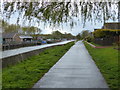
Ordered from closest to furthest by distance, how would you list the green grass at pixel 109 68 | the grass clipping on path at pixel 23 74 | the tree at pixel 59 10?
the tree at pixel 59 10 → the grass clipping on path at pixel 23 74 → the green grass at pixel 109 68

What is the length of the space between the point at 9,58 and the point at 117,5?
7234 millimetres

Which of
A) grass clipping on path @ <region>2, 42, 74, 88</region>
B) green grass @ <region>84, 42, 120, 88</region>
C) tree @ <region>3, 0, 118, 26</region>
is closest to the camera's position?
tree @ <region>3, 0, 118, 26</region>

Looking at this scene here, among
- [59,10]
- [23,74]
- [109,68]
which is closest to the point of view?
[59,10]

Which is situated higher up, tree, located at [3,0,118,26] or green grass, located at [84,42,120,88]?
tree, located at [3,0,118,26]

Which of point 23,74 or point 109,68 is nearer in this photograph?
point 23,74

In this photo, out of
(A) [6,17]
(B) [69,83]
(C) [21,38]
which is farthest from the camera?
(C) [21,38]

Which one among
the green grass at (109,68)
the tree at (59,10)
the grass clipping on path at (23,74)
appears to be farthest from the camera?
the green grass at (109,68)

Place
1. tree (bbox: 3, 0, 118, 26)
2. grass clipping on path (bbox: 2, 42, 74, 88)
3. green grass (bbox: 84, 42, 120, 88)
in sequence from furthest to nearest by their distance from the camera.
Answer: green grass (bbox: 84, 42, 120, 88) < grass clipping on path (bbox: 2, 42, 74, 88) < tree (bbox: 3, 0, 118, 26)

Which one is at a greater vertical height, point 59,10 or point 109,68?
point 59,10

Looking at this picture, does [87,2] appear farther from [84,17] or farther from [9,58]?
[9,58]

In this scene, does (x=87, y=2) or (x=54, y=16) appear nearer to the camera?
(x=87, y=2)

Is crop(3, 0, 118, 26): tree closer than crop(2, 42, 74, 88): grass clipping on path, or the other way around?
crop(3, 0, 118, 26): tree

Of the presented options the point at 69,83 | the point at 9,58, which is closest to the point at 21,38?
the point at 9,58

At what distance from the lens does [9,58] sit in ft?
32.2
